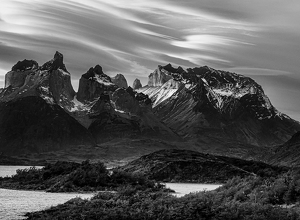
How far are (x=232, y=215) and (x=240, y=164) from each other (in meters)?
120

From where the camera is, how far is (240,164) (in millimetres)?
172125

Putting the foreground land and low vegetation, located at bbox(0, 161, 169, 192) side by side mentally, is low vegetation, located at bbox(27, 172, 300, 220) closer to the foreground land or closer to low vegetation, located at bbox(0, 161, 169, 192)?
the foreground land

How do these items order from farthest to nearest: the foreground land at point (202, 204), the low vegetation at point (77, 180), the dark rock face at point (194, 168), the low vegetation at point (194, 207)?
1. the dark rock face at point (194, 168)
2. the low vegetation at point (77, 180)
3. the foreground land at point (202, 204)
4. the low vegetation at point (194, 207)

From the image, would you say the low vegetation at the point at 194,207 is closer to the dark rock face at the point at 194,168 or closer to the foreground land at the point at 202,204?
the foreground land at the point at 202,204

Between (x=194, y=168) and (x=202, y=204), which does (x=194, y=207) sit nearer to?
(x=202, y=204)

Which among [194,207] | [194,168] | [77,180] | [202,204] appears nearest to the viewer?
[194,207]

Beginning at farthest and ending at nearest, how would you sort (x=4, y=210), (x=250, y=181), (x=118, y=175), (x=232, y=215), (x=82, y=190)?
(x=118, y=175) → (x=82, y=190) → (x=250, y=181) → (x=4, y=210) → (x=232, y=215)

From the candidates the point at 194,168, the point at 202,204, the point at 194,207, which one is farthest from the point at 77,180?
the point at 194,168

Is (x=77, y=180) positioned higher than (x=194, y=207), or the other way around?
(x=194, y=207)

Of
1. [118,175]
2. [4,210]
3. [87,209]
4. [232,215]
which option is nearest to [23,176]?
[118,175]

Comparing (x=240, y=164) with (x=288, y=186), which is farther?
(x=240, y=164)

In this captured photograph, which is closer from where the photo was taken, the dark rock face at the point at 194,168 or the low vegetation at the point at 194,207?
the low vegetation at the point at 194,207

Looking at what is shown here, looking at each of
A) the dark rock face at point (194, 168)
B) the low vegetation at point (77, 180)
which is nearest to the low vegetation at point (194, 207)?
the low vegetation at point (77, 180)

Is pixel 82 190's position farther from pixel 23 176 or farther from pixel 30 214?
pixel 30 214
